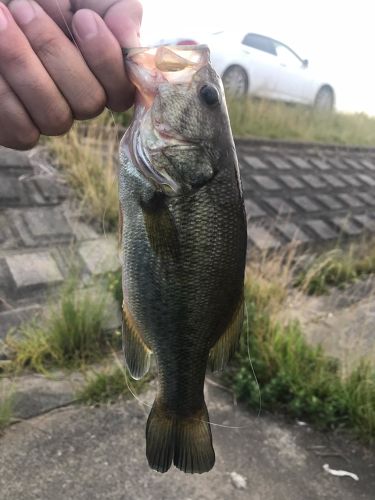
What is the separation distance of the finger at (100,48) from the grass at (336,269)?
12.0 ft

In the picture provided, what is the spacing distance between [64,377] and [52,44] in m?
2.30

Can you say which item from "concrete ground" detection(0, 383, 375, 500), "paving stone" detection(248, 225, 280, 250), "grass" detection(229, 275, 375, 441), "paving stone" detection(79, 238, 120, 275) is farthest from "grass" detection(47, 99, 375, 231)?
Answer: "paving stone" detection(248, 225, 280, 250)

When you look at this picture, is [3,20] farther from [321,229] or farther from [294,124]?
[294,124]

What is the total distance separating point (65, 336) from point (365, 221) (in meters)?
4.76

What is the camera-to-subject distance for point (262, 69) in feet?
28.7

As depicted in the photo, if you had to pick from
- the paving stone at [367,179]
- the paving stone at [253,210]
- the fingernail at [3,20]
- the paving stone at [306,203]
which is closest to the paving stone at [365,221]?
the paving stone at [306,203]

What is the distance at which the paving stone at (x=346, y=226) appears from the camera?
6220 mm

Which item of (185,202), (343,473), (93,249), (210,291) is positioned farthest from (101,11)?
(93,249)

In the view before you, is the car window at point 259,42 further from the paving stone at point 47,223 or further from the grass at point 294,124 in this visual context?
the paving stone at point 47,223

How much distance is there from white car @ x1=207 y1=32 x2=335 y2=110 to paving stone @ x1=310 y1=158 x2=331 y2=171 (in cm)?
160

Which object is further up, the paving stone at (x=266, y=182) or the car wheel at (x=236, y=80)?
the car wheel at (x=236, y=80)

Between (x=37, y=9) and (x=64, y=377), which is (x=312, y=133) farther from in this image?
(x=37, y=9)

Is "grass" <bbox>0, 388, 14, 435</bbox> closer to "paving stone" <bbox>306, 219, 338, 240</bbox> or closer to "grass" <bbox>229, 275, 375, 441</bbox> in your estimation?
"grass" <bbox>229, 275, 375, 441</bbox>

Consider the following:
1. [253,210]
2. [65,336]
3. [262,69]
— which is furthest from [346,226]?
[65,336]
